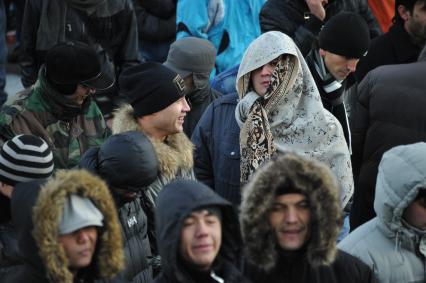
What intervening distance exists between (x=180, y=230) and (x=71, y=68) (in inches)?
83.7

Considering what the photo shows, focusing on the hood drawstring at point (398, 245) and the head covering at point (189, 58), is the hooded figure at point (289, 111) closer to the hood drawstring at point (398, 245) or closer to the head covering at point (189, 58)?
the hood drawstring at point (398, 245)

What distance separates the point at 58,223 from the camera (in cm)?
Answer: 414

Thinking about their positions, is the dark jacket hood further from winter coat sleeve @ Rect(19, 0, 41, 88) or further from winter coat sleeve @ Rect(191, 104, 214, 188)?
winter coat sleeve @ Rect(19, 0, 41, 88)

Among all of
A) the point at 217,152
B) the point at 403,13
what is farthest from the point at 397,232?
the point at 403,13

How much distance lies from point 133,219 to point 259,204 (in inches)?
38.8

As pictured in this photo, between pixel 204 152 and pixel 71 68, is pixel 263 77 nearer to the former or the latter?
pixel 204 152

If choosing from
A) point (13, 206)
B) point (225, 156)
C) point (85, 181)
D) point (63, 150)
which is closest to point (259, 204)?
point (85, 181)

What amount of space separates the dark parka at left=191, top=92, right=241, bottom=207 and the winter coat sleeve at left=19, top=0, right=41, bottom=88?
2.06m

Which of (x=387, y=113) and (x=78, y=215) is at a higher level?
(x=78, y=215)

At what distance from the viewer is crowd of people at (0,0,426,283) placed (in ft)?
14.0

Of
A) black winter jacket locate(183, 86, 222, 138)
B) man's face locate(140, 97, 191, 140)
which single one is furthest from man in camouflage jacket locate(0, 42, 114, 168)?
black winter jacket locate(183, 86, 222, 138)

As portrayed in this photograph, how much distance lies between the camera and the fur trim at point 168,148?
5465mm

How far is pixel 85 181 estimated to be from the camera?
427 centimetres

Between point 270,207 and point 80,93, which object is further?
point 80,93
